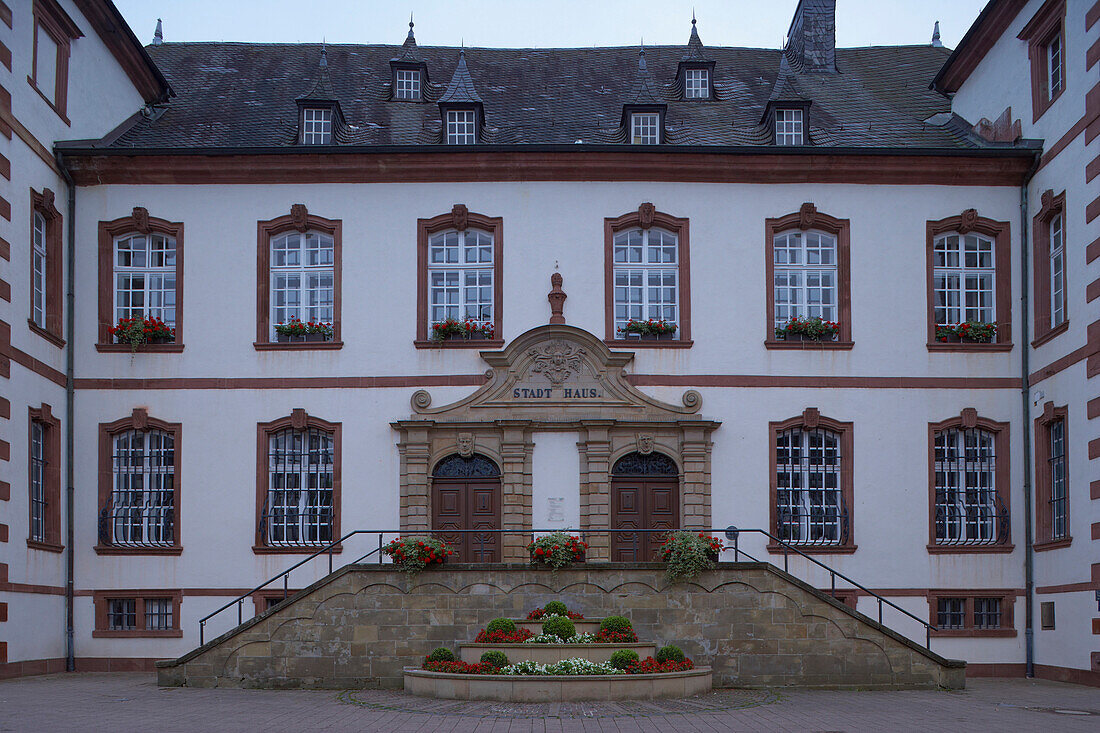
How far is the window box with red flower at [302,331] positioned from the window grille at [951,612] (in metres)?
12.4

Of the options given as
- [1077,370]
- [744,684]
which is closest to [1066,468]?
[1077,370]

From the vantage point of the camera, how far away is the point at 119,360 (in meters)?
24.8

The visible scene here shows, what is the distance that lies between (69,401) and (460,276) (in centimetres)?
764

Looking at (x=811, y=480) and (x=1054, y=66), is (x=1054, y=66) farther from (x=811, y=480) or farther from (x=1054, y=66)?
(x=811, y=480)

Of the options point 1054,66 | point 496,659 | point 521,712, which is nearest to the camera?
point 521,712

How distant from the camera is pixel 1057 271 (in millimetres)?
23859

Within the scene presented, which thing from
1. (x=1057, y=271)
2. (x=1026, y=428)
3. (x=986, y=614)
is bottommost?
(x=986, y=614)

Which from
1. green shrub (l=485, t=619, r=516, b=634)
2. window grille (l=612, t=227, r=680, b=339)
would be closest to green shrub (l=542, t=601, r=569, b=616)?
green shrub (l=485, t=619, r=516, b=634)

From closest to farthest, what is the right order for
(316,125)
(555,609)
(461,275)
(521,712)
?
(521,712), (555,609), (461,275), (316,125)

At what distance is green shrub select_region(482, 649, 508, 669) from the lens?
1836 cm

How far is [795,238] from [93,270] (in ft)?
44.1

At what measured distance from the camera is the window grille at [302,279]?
25.2 metres

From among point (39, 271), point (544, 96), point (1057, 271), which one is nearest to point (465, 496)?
point (39, 271)

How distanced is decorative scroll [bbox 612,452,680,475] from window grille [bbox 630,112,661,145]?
247 inches
